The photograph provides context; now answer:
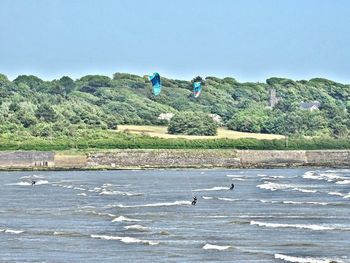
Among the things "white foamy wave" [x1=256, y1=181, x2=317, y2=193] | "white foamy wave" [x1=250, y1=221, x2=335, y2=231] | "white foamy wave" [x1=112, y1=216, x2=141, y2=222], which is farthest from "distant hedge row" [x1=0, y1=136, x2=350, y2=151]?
"white foamy wave" [x1=250, y1=221, x2=335, y2=231]

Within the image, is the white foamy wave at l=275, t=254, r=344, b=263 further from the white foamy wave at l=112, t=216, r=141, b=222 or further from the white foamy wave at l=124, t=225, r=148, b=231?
the white foamy wave at l=112, t=216, r=141, b=222

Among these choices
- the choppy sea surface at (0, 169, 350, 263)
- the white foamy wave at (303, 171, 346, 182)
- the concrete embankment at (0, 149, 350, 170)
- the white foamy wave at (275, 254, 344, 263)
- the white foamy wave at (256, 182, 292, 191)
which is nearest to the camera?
the white foamy wave at (275, 254, 344, 263)

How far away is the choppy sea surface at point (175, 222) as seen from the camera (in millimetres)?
50500

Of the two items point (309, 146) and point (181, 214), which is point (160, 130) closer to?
point (309, 146)

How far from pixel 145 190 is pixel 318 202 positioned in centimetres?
1953

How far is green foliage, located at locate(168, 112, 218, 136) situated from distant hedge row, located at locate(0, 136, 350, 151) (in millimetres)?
15437

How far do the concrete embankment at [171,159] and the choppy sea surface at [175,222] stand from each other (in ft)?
138

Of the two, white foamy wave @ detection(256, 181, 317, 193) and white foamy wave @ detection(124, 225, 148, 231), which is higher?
white foamy wave @ detection(256, 181, 317, 193)

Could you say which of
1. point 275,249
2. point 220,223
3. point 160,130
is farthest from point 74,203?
point 160,130

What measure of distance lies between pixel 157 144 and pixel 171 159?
27.6ft

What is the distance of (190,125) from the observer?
184125 millimetres

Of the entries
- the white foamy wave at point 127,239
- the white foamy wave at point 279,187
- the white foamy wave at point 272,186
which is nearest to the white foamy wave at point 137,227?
the white foamy wave at point 127,239

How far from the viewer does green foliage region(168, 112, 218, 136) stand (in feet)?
601

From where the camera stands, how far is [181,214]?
68.4m
